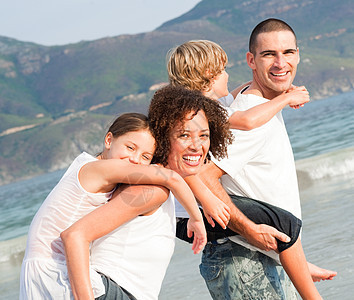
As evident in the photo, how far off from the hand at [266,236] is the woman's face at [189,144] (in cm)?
41

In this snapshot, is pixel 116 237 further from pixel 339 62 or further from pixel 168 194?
pixel 339 62

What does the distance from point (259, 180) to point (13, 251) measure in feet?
35.5

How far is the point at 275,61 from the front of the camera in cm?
297

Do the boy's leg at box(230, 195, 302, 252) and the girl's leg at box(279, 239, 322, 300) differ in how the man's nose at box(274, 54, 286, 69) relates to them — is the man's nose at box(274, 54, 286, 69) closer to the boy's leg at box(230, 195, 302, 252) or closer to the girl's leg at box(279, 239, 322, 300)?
the boy's leg at box(230, 195, 302, 252)

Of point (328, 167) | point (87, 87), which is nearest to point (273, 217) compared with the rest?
point (328, 167)

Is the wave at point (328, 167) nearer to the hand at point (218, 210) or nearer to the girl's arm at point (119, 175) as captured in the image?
the hand at point (218, 210)

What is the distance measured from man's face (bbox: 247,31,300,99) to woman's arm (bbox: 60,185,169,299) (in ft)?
3.30

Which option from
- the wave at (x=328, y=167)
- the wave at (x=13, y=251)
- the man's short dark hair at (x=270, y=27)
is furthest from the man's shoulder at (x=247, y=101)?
the wave at (x=328, y=167)

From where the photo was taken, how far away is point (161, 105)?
247cm

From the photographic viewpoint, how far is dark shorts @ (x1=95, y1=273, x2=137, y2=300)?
2160 millimetres

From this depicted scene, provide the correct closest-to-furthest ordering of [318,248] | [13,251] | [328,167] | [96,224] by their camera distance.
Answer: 1. [96,224]
2. [318,248]
3. [13,251]
4. [328,167]

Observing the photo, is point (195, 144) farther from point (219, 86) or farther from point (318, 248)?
point (318, 248)

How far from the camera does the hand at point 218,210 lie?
263cm

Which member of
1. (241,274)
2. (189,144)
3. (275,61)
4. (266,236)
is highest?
(275,61)
